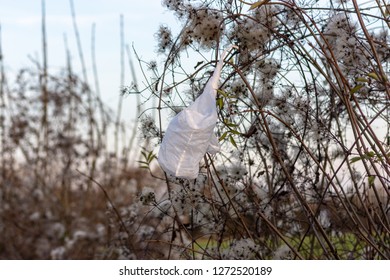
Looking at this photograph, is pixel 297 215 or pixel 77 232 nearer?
pixel 297 215

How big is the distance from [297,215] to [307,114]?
108cm

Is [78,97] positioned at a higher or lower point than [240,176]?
higher

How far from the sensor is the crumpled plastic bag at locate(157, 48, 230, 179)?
76.8 inches

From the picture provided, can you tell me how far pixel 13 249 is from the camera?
22.9 ft

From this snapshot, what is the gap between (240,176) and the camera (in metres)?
2.77

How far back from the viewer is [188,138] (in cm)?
196

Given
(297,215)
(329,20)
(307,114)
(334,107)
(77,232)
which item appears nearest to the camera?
(307,114)

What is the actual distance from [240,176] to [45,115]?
5349 millimetres

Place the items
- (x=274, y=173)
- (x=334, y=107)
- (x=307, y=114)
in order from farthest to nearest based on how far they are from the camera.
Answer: (x=274, y=173), (x=334, y=107), (x=307, y=114)

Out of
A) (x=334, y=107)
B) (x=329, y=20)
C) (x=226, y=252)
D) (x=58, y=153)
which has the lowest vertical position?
(x=226, y=252)

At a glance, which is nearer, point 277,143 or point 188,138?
point 188,138

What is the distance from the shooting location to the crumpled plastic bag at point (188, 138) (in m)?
1.95

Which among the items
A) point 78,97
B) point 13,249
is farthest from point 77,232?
point 78,97

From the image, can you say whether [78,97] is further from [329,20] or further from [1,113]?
[329,20]
